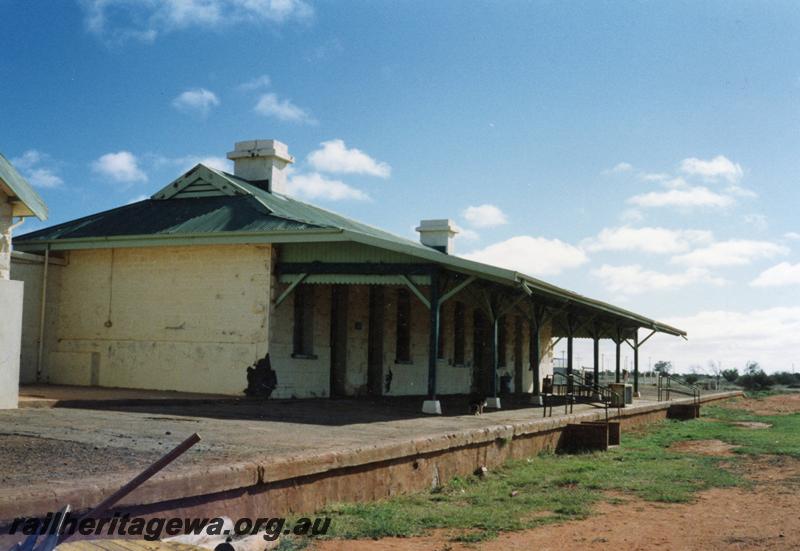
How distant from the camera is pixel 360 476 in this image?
737 cm

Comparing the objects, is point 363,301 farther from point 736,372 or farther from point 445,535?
point 736,372

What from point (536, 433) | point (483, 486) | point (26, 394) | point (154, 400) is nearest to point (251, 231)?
point (154, 400)

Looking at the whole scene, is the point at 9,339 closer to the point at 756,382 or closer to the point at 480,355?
the point at 480,355

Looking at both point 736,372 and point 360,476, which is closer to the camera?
point 360,476

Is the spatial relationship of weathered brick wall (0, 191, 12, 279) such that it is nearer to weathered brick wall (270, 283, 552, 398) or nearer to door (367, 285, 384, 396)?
weathered brick wall (270, 283, 552, 398)

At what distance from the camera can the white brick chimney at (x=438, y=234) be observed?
24.8 m

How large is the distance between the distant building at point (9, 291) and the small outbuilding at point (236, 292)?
4.49 metres

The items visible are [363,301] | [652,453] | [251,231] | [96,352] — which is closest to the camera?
[652,453]

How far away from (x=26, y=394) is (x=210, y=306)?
3.77 meters

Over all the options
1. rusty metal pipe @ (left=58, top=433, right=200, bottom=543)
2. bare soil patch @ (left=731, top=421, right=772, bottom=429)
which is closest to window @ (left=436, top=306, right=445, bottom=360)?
bare soil patch @ (left=731, top=421, right=772, bottom=429)

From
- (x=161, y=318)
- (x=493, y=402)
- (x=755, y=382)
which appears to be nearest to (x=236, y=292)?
(x=161, y=318)

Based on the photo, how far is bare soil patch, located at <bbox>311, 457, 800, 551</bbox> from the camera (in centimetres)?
601

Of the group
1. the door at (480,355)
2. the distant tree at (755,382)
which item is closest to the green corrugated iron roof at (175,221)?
the door at (480,355)

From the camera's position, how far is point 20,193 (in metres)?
10.2
